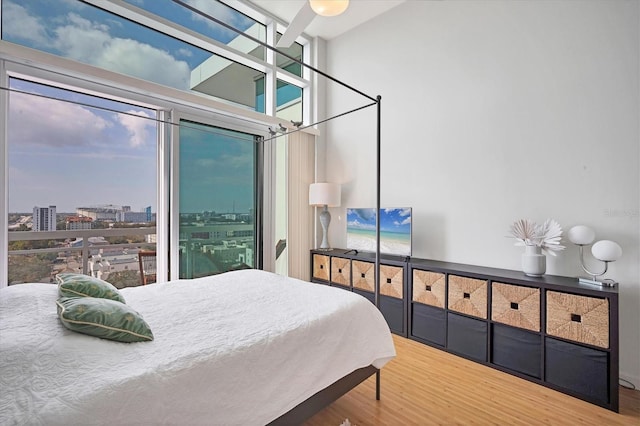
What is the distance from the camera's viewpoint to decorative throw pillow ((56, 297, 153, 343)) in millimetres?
1312

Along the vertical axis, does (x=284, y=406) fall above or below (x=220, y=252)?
below

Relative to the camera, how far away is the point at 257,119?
12.3ft

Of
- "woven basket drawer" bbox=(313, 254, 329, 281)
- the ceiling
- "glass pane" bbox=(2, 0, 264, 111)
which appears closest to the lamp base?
"woven basket drawer" bbox=(313, 254, 329, 281)

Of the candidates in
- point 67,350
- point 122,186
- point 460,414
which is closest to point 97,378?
point 67,350

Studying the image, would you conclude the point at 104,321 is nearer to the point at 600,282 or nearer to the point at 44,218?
the point at 44,218

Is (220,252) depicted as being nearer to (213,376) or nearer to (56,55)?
(56,55)

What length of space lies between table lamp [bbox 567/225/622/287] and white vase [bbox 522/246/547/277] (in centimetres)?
24

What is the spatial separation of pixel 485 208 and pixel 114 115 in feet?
12.3

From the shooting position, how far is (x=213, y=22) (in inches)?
125

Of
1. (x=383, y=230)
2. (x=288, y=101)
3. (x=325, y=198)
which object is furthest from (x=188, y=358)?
(x=288, y=101)

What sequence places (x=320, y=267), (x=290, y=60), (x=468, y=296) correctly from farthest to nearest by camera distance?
(x=290, y=60)
(x=320, y=267)
(x=468, y=296)

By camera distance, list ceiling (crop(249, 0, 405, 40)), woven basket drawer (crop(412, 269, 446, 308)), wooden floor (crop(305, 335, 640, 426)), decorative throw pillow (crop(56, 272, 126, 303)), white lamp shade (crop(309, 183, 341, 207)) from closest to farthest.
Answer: decorative throw pillow (crop(56, 272, 126, 303)), wooden floor (crop(305, 335, 640, 426)), woven basket drawer (crop(412, 269, 446, 308)), ceiling (crop(249, 0, 405, 40)), white lamp shade (crop(309, 183, 341, 207))

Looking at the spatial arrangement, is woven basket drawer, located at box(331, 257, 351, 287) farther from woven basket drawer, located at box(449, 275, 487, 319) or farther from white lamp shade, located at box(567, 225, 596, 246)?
white lamp shade, located at box(567, 225, 596, 246)

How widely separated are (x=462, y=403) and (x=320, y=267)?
90.0 inches
